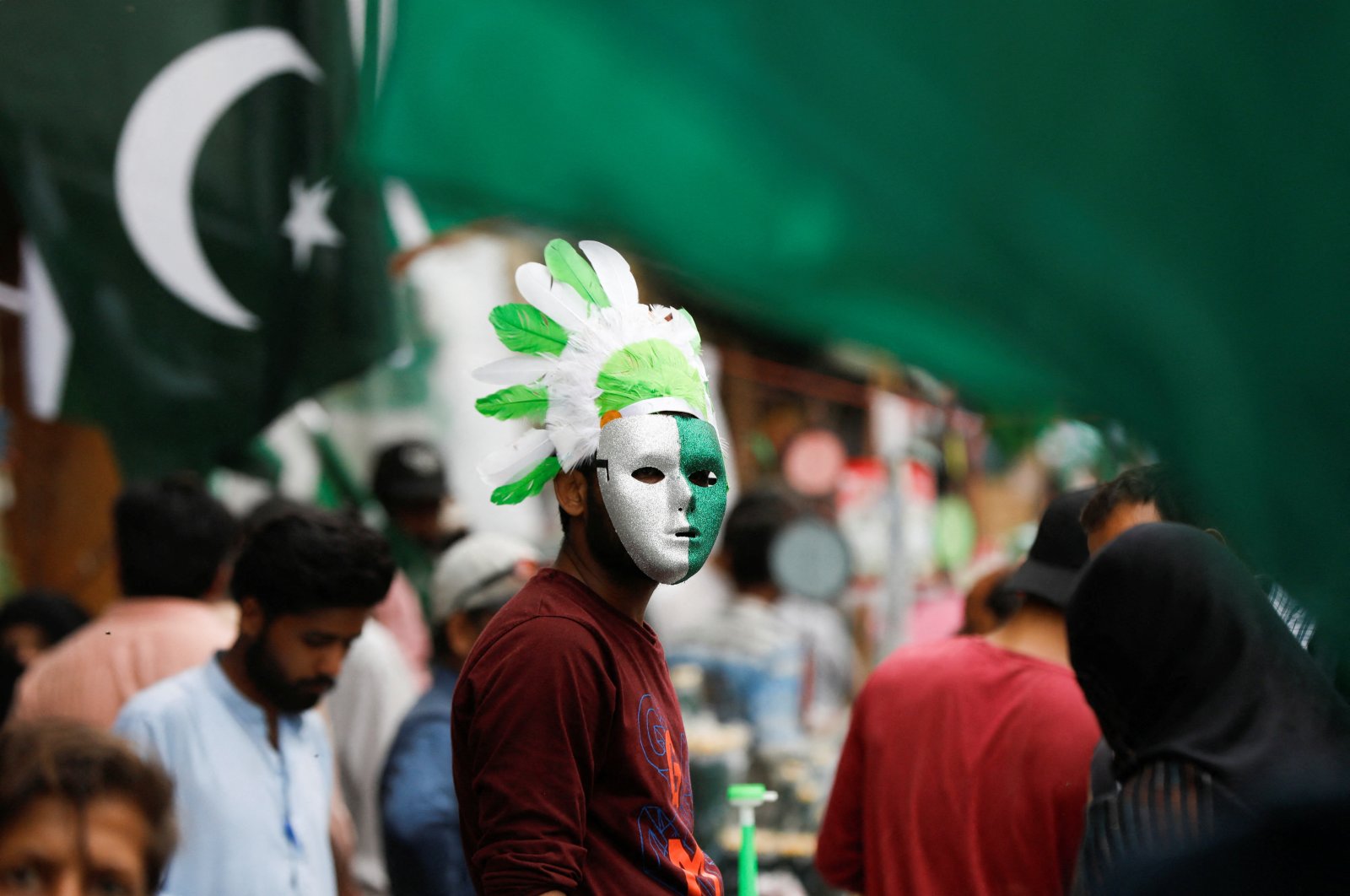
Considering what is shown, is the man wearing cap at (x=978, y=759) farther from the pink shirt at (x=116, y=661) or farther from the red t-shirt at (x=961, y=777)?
the pink shirt at (x=116, y=661)

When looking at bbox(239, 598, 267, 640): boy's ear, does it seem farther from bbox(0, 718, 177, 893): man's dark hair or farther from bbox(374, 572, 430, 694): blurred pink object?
bbox(374, 572, 430, 694): blurred pink object

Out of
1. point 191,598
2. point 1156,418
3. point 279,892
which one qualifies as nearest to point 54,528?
point 191,598

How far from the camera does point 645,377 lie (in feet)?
7.46

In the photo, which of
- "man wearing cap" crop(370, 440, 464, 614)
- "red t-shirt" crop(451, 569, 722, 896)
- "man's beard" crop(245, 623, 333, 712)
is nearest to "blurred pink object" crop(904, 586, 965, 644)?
"man wearing cap" crop(370, 440, 464, 614)

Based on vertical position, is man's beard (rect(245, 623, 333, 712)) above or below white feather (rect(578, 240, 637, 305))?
below

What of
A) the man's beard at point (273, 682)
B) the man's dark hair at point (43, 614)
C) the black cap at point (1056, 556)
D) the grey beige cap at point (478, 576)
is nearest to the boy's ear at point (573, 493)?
the man's beard at point (273, 682)

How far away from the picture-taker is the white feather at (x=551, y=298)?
92.4 inches

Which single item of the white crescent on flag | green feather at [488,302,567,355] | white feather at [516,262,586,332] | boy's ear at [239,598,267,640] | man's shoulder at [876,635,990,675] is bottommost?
man's shoulder at [876,635,990,675]

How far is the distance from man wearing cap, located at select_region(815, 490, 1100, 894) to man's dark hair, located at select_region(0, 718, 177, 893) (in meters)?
1.85

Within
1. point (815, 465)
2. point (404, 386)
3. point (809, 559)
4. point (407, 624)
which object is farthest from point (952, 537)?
point (407, 624)

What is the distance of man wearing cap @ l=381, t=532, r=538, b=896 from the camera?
3131 mm

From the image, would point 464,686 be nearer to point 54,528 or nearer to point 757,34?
point 757,34

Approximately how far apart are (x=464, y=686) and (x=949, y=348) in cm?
103

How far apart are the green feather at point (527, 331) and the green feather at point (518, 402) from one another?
0.06m
